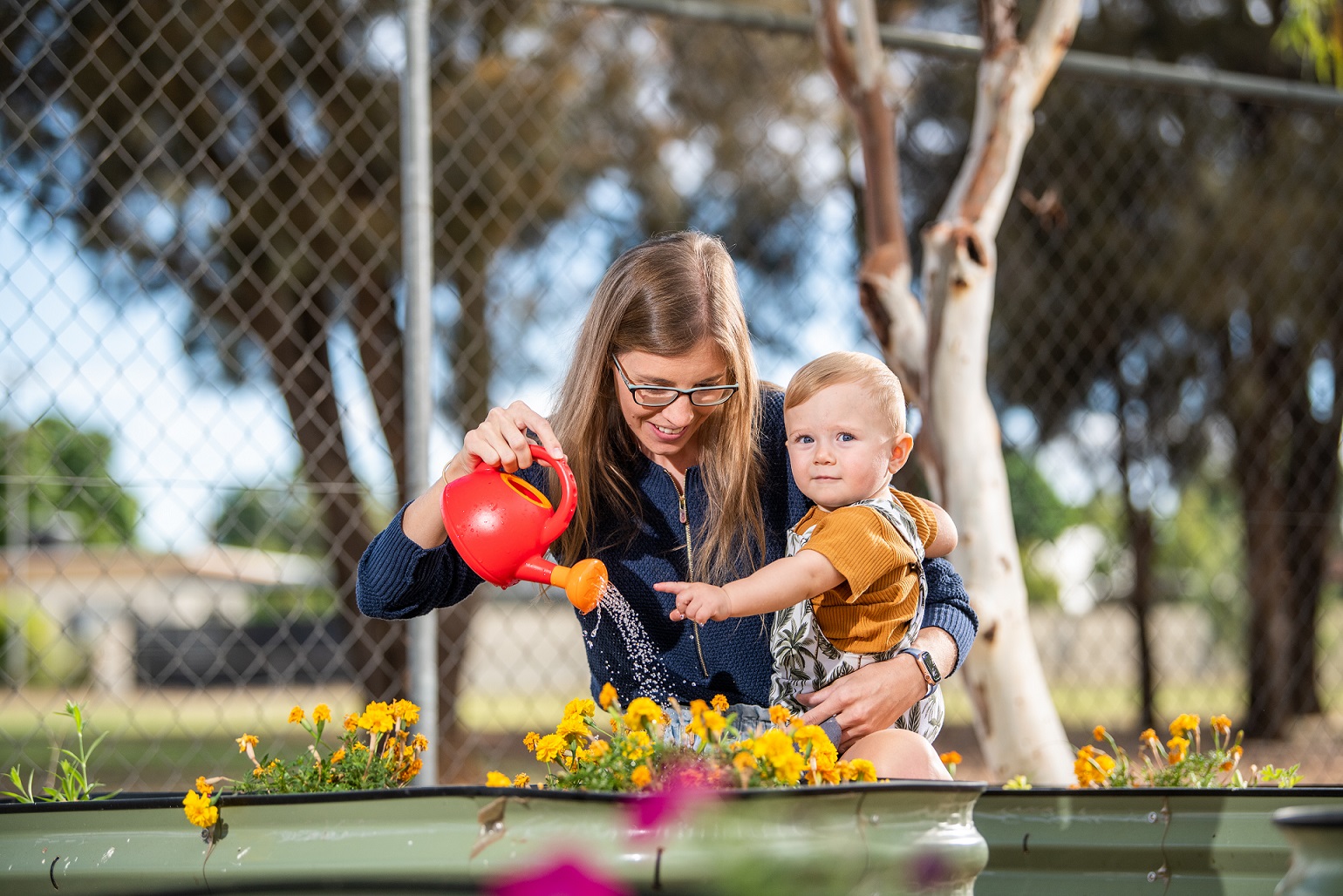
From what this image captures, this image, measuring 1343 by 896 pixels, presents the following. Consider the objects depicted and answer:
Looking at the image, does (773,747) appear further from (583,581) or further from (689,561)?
(689,561)

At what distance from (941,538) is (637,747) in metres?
0.77

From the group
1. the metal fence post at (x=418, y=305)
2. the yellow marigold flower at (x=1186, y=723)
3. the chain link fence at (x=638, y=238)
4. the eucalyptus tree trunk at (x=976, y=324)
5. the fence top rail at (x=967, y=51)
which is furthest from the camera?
the chain link fence at (x=638, y=238)

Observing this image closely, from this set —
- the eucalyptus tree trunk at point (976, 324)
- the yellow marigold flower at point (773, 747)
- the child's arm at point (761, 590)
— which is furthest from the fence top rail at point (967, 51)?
the yellow marigold flower at point (773, 747)

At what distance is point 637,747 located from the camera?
3.55ft

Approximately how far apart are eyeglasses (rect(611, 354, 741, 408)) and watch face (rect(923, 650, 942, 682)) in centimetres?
42

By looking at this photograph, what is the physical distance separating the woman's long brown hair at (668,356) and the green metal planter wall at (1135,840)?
513 millimetres

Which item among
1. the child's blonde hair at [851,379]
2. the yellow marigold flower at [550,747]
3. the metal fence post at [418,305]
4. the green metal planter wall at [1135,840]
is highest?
the metal fence post at [418,305]

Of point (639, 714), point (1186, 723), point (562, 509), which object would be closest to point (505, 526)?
point (562, 509)

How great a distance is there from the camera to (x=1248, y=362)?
7879 mm

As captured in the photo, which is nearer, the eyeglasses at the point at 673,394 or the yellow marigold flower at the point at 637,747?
the yellow marigold flower at the point at 637,747

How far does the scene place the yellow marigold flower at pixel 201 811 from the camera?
102cm

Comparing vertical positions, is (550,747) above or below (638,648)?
below

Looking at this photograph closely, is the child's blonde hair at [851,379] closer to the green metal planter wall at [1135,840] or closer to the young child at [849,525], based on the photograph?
the young child at [849,525]

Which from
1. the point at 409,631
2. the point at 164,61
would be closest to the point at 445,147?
the point at 164,61
